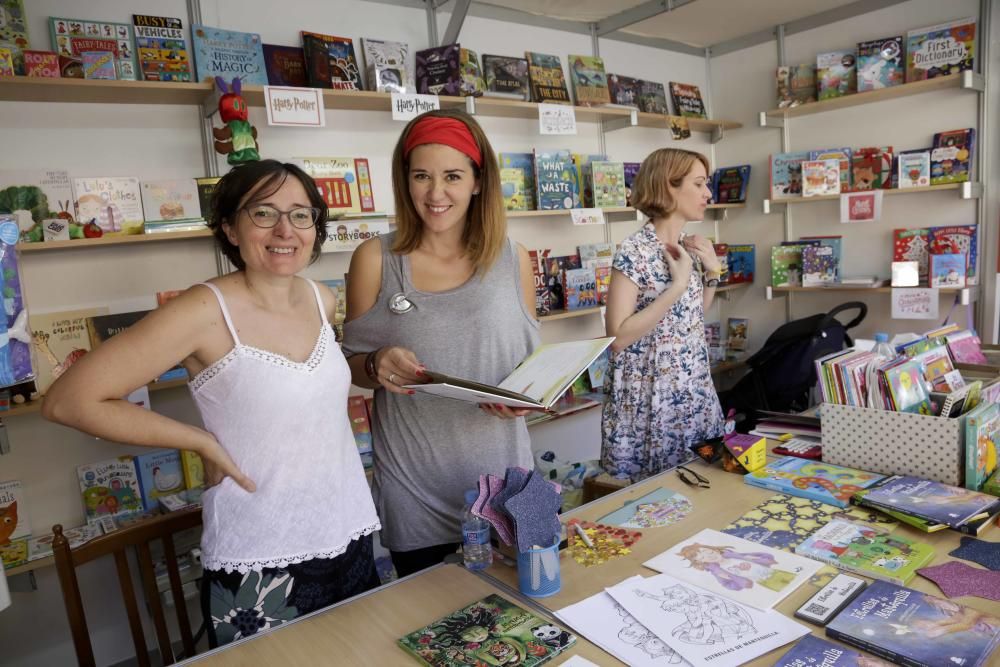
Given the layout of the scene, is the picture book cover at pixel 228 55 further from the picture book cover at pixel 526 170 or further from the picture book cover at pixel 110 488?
the picture book cover at pixel 110 488

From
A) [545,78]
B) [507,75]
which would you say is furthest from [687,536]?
[545,78]

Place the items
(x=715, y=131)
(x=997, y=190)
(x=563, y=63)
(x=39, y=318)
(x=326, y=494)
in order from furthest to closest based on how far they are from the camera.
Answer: (x=715, y=131) → (x=563, y=63) → (x=997, y=190) → (x=39, y=318) → (x=326, y=494)

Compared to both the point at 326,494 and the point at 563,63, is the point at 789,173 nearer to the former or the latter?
the point at 563,63

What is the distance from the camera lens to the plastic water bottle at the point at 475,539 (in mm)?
1320

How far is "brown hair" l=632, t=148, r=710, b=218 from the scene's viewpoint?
2326mm

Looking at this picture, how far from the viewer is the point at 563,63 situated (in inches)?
147

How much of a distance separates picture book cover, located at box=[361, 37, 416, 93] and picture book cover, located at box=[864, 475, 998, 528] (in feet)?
7.77

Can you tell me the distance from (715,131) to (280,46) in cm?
295

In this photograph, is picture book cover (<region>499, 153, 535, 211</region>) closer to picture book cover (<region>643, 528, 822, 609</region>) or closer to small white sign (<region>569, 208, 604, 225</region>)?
small white sign (<region>569, 208, 604, 225</region>)

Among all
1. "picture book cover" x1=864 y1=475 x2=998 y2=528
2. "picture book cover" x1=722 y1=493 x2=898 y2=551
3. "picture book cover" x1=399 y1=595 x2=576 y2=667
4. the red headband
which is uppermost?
the red headband

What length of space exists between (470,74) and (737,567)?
2.66m

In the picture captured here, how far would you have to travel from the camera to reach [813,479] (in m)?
1.66

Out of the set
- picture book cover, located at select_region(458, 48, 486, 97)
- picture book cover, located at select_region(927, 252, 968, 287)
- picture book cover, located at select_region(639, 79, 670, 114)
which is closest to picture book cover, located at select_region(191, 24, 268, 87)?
picture book cover, located at select_region(458, 48, 486, 97)

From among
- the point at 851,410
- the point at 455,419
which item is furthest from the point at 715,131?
the point at 455,419
